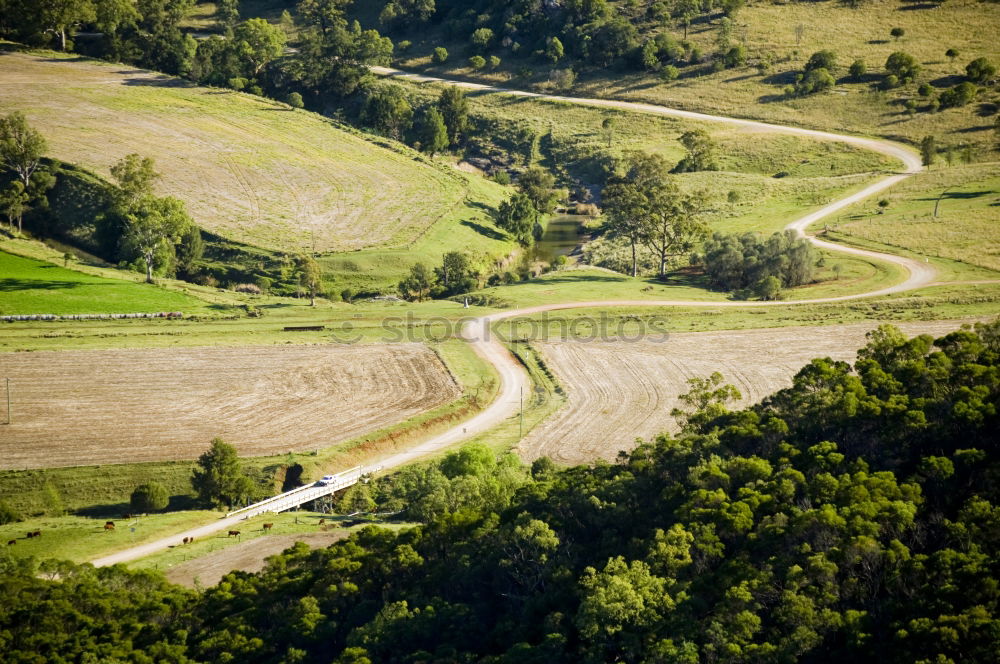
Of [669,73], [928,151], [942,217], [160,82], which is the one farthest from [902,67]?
[160,82]

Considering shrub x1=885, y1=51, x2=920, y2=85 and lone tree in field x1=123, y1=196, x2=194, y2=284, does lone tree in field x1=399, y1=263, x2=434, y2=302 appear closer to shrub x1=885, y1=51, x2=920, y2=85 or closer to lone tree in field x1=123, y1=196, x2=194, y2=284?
lone tree in field x1=123, y1=196, x2=194, y2=284

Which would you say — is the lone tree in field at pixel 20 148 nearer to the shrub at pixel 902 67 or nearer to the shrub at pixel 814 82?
the shrub at pixel 814 82

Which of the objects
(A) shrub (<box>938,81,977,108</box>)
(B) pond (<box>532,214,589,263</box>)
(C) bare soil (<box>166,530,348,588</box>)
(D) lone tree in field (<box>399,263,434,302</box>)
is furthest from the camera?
(A) shrub (<box>938,81,977,108</box>)

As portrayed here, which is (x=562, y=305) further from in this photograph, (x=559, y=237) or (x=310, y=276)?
(x=559, y=237)

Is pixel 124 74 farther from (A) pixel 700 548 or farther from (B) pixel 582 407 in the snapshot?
(A) pixel 700 548

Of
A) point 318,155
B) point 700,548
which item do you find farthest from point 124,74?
point 700,548

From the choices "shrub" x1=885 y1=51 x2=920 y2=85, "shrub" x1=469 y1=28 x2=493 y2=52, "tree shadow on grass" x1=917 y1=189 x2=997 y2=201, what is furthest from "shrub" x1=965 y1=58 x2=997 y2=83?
"shrub" x1=469 y1=28 x2=493 y2=52
